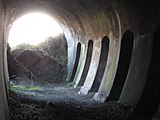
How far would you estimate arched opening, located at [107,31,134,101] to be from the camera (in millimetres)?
11820

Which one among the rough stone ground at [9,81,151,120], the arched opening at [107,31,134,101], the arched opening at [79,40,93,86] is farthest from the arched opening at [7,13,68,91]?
the rough stone ground at [9,81,151,120]

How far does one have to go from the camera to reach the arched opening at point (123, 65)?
11820mm

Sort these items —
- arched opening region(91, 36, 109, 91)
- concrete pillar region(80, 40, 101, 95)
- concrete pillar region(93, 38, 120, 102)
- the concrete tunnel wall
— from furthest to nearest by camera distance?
1. concrete pillar region(80, 40, 101, 95)
2. arched opening region(91, 36, 109, 91)
3. concrete pillar region(93, 38, 120, 102)
4. the concrete tunnel wall

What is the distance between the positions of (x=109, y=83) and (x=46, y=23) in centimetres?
1749

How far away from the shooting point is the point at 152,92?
9.14 m

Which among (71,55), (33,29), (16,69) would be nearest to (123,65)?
(71,55)

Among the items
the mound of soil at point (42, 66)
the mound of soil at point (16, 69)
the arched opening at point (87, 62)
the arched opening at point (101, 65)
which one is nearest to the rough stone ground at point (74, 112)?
the arched opening at point (101, 65)

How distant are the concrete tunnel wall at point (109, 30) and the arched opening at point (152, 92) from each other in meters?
0.13

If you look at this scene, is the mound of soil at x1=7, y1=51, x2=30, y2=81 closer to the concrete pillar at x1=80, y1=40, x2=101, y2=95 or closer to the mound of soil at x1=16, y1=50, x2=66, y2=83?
the mound of soil at x1=16, y1=50, x2=66, y2=83

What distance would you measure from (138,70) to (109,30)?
378cm

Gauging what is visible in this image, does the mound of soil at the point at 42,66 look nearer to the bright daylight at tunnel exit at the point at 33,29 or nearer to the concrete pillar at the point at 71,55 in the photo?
the concrete pillar at the point at 71,55

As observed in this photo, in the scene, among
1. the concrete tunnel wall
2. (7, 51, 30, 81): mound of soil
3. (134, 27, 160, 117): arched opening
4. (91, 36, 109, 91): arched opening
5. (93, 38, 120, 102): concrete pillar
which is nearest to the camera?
(134, 27, 160, 117): arched opening

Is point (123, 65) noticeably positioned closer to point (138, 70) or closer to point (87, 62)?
point (138, 70)

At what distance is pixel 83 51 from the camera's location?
18.8 metres
